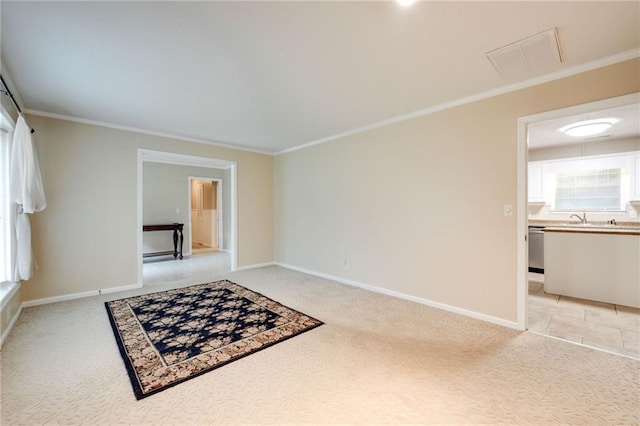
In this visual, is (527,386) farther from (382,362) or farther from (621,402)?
(382,362)

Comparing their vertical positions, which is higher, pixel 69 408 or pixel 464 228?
pixel 464 228

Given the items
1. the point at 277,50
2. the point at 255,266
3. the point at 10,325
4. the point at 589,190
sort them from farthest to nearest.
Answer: the point at 255,266 < the point at 589,190 < the point at 10,325 < the point at 277,50

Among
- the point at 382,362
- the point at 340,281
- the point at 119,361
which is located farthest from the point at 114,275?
Answer: the point at 382,362

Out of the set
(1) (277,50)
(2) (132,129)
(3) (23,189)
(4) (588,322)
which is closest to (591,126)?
(4) (588,322)

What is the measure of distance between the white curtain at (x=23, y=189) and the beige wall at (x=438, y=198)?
3586 millimetres

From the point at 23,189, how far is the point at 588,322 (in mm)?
6040

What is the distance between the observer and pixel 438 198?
3.26 m

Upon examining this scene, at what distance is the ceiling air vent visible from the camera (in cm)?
Result: 196

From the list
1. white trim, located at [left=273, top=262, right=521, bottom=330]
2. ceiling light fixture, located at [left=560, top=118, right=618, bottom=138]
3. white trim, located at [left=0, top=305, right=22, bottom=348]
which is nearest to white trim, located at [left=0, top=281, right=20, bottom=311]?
white trim, located at [left=0, top=305, right=22, bottom=348]

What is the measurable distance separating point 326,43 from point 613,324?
3.95 metres

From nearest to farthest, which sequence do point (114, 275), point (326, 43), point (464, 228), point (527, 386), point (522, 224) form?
1. point (527, 386)
2. point (326, 43)
3. point (522, 224)
4. point (464, 228)
5. point (114, 275)

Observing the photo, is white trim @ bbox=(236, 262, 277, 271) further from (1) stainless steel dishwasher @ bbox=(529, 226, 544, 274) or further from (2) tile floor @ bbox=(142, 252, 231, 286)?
(1) stainless steel dishwasher @ bbox=(529, 226, 544, 274)

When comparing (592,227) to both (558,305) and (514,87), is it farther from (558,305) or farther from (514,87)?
(514,87)

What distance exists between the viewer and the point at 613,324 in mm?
2805
